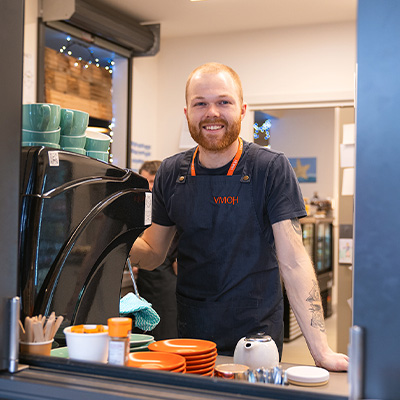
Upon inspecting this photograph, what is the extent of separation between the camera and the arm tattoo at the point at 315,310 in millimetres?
1742

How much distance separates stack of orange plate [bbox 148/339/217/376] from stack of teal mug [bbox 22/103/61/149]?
23.3 inches

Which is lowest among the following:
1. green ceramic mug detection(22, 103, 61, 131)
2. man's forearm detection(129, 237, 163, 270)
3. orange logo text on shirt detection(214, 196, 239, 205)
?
man's forearm detection(129, 237, 163, 270)

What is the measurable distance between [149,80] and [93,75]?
806 millimetres

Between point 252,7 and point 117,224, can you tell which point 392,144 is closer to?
point 117,224

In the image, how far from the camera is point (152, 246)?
2.43m

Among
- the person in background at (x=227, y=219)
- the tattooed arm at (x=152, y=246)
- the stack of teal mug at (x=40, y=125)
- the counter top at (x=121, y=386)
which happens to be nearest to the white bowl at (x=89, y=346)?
the counter top at (x=121, y=386)

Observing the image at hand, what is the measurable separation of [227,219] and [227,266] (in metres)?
0.18

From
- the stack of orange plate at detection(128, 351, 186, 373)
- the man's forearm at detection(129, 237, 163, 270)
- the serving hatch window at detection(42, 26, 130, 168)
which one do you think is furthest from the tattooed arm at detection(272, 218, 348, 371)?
the serving hatch window at detection(42, 26, 130, 168)

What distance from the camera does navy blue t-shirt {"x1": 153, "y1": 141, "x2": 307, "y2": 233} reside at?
2.05 meters

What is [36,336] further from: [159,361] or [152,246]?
[152,246]

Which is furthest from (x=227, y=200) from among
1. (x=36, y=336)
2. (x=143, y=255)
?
(x=36, y=336)

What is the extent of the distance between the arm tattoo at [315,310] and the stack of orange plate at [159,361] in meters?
0.60

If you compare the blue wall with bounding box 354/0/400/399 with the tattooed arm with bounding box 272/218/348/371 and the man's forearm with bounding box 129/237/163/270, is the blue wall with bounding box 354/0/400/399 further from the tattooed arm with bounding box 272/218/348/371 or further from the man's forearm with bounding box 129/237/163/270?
the man's forearm with bounding box 129/237/163/270

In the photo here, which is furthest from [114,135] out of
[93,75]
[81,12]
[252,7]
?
[252,7]
